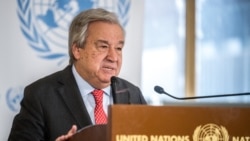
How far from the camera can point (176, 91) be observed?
12.9 feet

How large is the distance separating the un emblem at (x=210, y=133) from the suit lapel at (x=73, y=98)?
95 centimetres

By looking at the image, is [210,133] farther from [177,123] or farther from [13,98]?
[13,98]

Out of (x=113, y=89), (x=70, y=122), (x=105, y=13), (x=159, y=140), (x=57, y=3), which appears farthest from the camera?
(x=57, y=3)

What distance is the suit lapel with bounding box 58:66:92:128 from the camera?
206 centimetres

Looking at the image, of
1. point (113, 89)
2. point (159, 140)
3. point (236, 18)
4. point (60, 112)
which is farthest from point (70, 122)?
point (236, 18)

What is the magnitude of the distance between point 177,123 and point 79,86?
45.2 inches

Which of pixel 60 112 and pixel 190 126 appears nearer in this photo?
pixel 190 126

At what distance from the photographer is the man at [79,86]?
2.06 m

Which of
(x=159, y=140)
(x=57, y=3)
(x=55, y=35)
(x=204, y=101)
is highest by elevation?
(x=57, y=3)

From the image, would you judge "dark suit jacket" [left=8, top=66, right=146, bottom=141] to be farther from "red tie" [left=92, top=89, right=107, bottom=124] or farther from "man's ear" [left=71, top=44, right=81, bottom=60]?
"man's ear" [left=71, top=44, right=81, bottom=60]

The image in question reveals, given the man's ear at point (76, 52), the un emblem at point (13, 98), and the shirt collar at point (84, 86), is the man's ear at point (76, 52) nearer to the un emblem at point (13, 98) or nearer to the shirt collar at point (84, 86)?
the shirt collar at point (84, 86)

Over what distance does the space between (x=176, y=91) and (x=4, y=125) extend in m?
1.81

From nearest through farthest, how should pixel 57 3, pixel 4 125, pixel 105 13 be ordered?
pixel 105 13 → pixel 4 125 → pixel 57 3

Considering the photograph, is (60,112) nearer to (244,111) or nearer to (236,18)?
(244,111)
